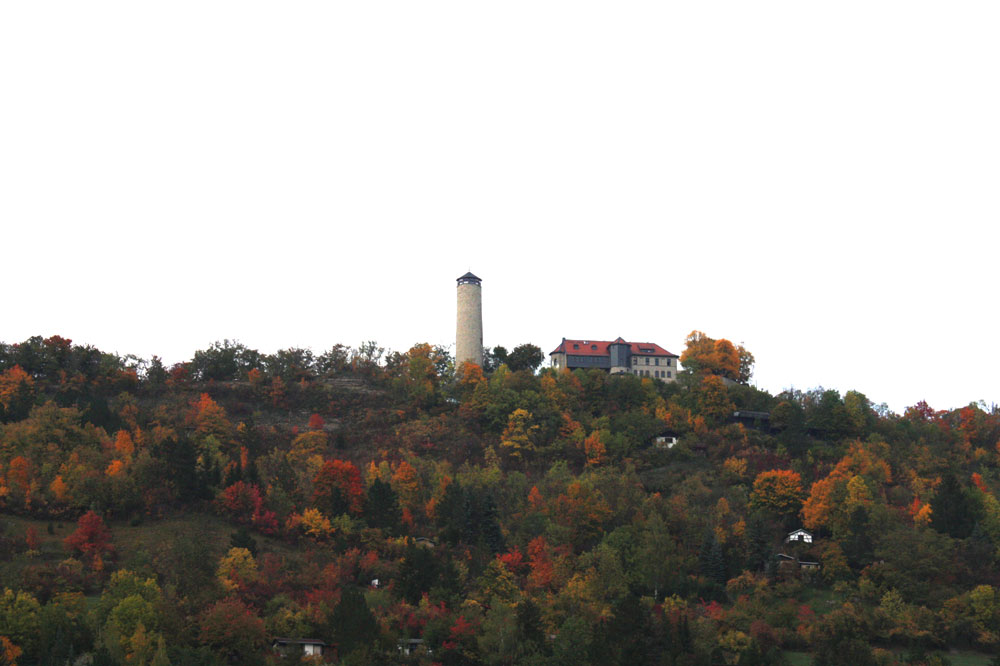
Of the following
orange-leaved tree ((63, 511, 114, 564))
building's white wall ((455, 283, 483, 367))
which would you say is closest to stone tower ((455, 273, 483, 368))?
building's white wall ((455, 283, 483, 367))

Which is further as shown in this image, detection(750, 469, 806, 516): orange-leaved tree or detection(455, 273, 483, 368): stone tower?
detection(455, 273, 483, 368): stone tower

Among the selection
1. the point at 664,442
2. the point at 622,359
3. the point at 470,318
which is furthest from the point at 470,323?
the point at 664,442

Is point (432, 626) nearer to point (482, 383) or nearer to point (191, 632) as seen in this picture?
point (191, 632)

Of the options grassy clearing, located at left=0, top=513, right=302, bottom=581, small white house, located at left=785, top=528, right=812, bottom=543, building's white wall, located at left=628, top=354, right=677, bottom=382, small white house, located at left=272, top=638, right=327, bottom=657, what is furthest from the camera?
building's white wall, located at left=628, top=354, right=677, bottom=382

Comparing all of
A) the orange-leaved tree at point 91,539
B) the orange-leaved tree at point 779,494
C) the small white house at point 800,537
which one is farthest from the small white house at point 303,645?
the orange-leaved tree at point 779,494

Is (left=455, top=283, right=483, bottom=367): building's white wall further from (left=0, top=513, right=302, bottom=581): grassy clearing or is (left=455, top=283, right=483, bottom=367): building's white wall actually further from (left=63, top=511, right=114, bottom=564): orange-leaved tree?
(left=63, top=511, right=114, bottom=564): orange-leaved tree

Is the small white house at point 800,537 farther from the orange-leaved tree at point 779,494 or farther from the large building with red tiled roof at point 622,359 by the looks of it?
the large building with red tiled roof at point 622,359
